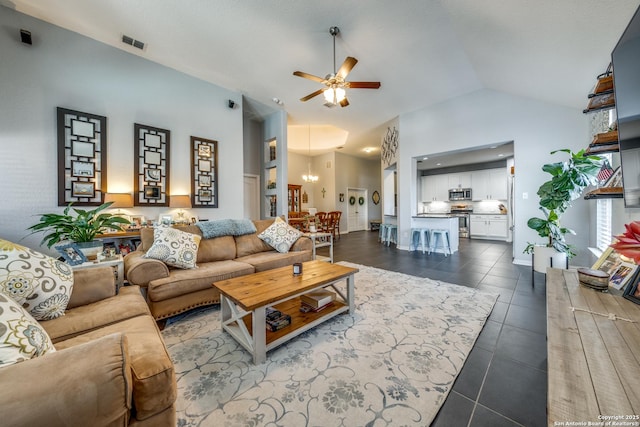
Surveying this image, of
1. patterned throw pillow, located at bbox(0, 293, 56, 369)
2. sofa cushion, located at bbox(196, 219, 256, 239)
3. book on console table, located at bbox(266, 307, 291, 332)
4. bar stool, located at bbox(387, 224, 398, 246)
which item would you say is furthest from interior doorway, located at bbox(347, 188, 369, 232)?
patterned throw pillow, located at bbox(0, 293, 56, 369)

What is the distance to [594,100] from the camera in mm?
1650

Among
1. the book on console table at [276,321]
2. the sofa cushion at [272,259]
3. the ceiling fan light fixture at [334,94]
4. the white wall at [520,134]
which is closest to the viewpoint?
the book on console table at [276,321]

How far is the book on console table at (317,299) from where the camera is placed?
2068mm

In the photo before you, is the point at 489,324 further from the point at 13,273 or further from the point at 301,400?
the point at 13,273

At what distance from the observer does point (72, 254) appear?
1899 mm

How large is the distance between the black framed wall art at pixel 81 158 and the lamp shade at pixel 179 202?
913mm

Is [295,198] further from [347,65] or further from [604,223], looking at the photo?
[604,223]

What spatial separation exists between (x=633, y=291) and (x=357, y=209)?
Answer: 8.77 m

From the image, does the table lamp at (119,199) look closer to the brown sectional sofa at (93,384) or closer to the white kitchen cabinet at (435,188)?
the brown sectional sofa at (93,384)

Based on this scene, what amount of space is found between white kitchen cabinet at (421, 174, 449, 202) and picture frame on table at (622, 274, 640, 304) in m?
7.38

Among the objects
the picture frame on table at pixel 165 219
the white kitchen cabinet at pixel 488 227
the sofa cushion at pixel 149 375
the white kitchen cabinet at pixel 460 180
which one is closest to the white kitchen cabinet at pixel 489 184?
the white kitchen cabinet at pixel 460 180

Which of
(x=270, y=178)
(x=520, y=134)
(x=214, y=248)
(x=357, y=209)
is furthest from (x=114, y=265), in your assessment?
(x=357, y=209)

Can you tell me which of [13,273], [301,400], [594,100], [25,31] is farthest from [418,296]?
[25,31]

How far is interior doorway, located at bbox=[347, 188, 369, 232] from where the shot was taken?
9.64m
